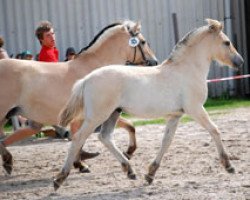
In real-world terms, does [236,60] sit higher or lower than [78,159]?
higher

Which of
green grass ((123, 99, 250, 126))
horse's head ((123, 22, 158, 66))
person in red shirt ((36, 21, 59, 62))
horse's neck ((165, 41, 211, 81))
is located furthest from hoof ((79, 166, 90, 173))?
green grass ((123, 99, 250, 126))

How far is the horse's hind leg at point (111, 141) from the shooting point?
25.8 feet

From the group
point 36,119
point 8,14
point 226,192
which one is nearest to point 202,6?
point 8,14

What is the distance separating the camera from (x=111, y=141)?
797 cm

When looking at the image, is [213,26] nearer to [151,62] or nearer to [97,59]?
[151,62]

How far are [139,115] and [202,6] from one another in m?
10.8

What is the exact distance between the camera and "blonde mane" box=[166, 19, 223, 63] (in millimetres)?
7926

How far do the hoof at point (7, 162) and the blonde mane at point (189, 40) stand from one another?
2.40 meters

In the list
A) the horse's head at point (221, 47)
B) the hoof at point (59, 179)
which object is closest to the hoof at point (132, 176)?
the hoof at point (59, 179)

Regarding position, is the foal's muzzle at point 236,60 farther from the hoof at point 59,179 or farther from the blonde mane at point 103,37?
the hoof at point 59,179

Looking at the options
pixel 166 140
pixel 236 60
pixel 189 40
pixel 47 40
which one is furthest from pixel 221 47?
pixel 47 40

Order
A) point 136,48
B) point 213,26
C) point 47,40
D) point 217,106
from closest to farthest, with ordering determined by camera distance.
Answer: point 213,26
point 136,48
point 47,40
point 217,106

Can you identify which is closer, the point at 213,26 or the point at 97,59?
the point at 213,26

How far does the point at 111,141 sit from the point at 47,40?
8.69ft
